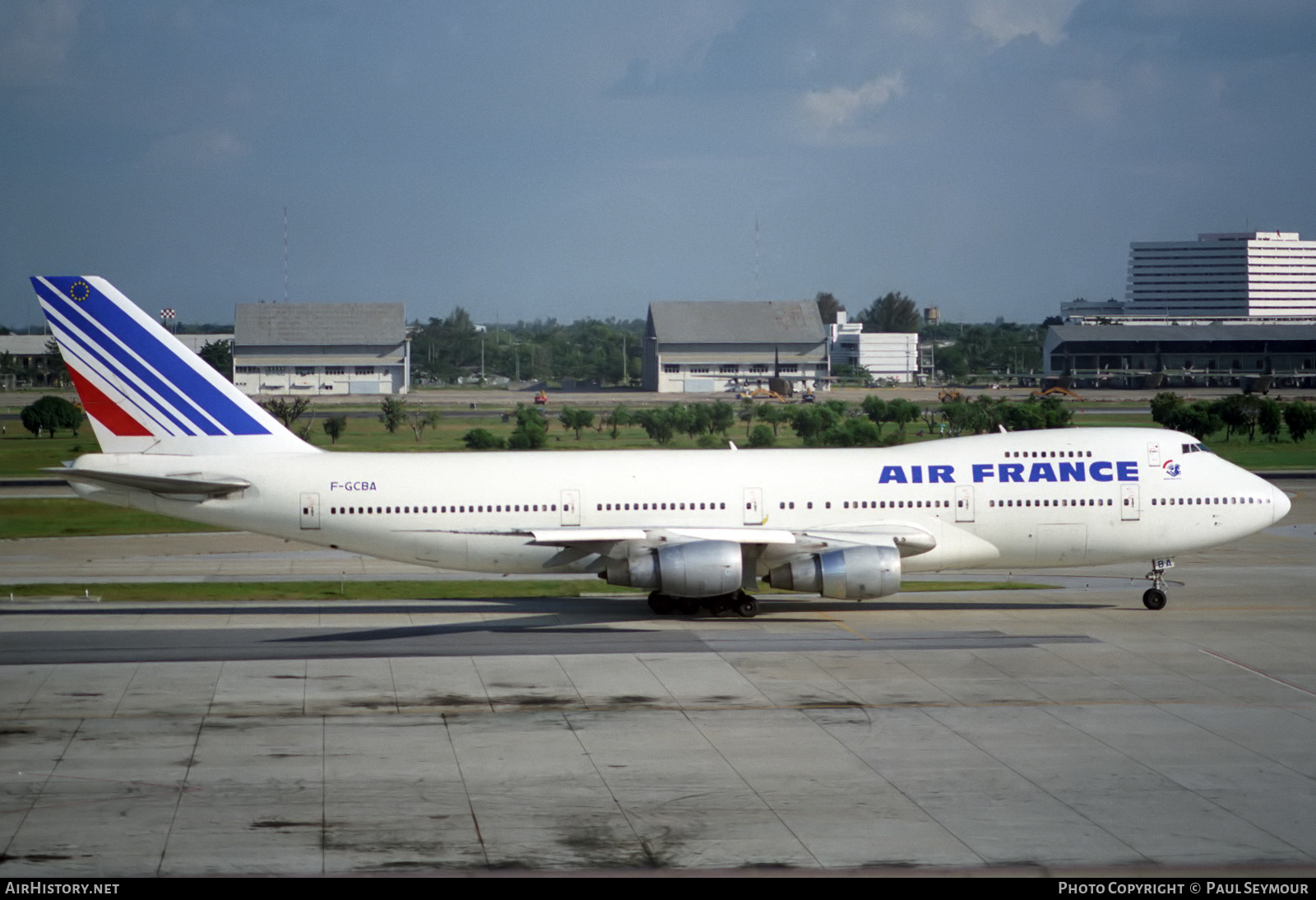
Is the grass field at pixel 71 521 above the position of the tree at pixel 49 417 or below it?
below

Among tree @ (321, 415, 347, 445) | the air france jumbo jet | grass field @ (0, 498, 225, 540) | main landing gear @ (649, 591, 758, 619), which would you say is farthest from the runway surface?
tree @ (321, 415, 347, 445)

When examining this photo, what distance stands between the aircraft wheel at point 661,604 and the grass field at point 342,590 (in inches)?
68.0

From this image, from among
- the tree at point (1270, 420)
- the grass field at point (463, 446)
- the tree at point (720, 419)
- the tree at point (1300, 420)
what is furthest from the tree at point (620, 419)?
the tree at point (1300, 420)

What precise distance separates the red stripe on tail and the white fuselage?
27.6 inches

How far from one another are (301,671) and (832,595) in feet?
41.3

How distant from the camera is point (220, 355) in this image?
6580 inches

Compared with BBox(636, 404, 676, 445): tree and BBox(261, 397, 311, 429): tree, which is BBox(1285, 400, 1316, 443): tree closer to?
BBox(636, 404, 676, 445): tree

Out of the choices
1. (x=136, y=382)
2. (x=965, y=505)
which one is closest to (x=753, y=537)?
(x=965, y=505)

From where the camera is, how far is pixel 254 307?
162 metres

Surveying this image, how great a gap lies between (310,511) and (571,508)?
672 cm

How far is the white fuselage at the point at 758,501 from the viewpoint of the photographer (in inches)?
1387

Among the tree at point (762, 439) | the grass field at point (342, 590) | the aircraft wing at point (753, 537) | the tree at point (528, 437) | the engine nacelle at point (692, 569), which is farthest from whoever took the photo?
the tree at point (762, 439)

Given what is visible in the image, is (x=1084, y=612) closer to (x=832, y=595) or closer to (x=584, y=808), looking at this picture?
(x=832, y=595)

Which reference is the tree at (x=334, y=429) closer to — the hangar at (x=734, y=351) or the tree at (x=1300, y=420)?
the tree at (x=1300, y=420)
